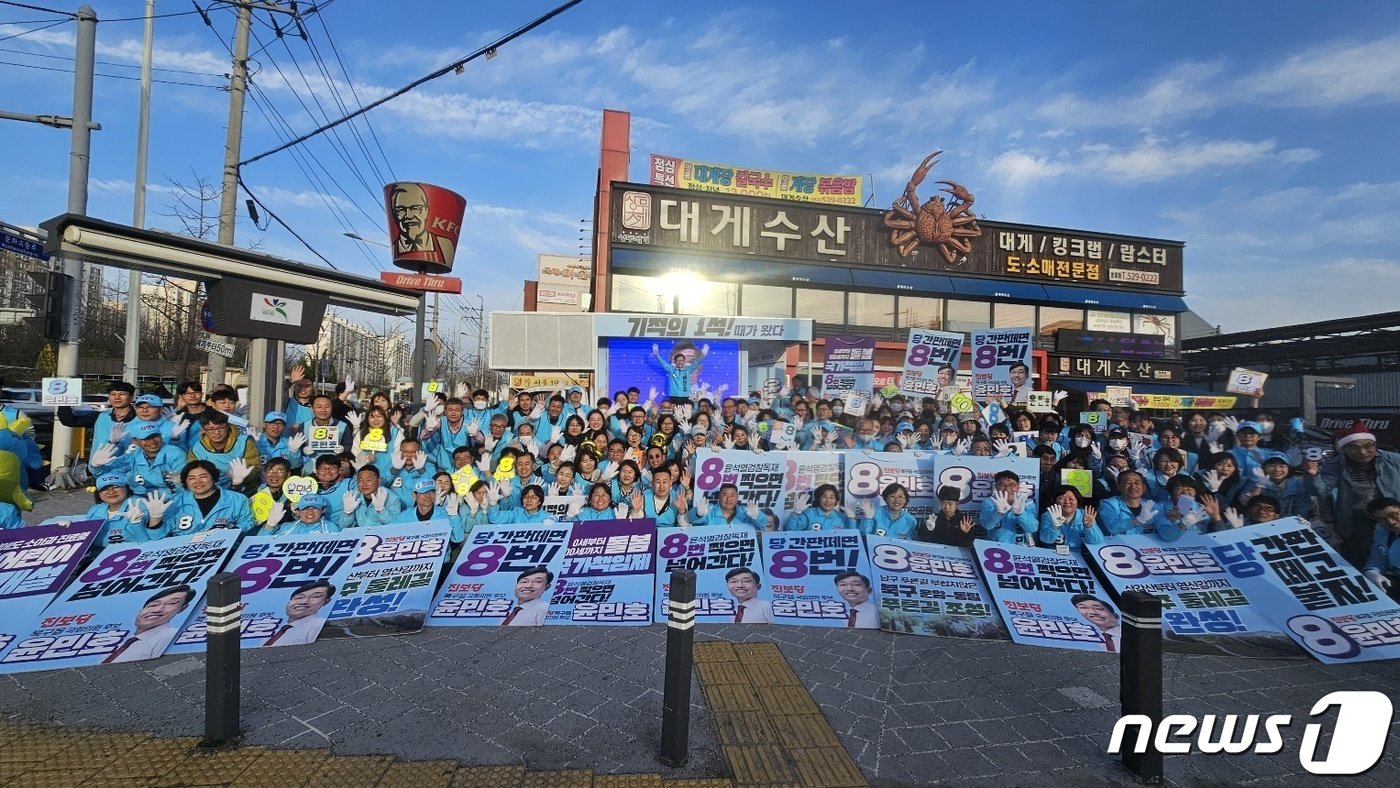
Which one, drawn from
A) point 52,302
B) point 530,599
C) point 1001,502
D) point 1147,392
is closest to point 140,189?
point 52,302

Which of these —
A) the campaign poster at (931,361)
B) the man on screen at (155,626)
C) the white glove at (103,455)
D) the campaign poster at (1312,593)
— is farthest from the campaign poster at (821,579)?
the white glove at (103,455)

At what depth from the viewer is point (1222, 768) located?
3.39 meters

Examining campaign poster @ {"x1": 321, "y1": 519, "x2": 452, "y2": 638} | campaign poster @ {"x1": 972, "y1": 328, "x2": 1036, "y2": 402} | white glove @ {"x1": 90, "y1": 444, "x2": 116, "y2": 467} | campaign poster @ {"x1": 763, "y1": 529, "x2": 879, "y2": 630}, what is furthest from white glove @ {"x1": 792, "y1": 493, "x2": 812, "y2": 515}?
white glove @ {"x1": 90, "y1": 444, "x2": 116, "y2": 467}

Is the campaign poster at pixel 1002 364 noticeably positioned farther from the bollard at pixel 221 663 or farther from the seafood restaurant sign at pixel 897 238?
the seafood restaurant sign at pixel 897 238

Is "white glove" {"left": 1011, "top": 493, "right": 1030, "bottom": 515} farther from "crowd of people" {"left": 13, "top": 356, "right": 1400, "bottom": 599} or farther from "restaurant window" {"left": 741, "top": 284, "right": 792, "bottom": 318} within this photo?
"restaurant window" {"left": 741, "top": 284, "right": 792, "bottom": 318}

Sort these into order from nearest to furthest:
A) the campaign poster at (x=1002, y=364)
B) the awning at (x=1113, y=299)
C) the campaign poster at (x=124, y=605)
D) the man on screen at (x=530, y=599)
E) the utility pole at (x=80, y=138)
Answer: the campaign poster at (x=124, y=605), the man on screen at (x=530, y=599), the campaign poster at (x=1002, y=364), the utility pole at (x=80, y=138), the awning at (x=1113, y=299)

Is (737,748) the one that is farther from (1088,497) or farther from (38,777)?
(1088,497)

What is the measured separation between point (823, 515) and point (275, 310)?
7.07m

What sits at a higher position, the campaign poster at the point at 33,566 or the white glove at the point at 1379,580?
the white glove at the point at 1379,580

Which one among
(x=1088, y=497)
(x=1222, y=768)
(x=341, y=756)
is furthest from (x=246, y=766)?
(x=1088, y=497)

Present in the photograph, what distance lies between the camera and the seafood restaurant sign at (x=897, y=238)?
848 inches

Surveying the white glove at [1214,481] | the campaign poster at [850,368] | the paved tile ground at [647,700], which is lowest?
the paved tile ground at [647,700]

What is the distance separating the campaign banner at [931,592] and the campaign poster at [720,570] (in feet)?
3.39

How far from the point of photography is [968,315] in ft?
77.8
